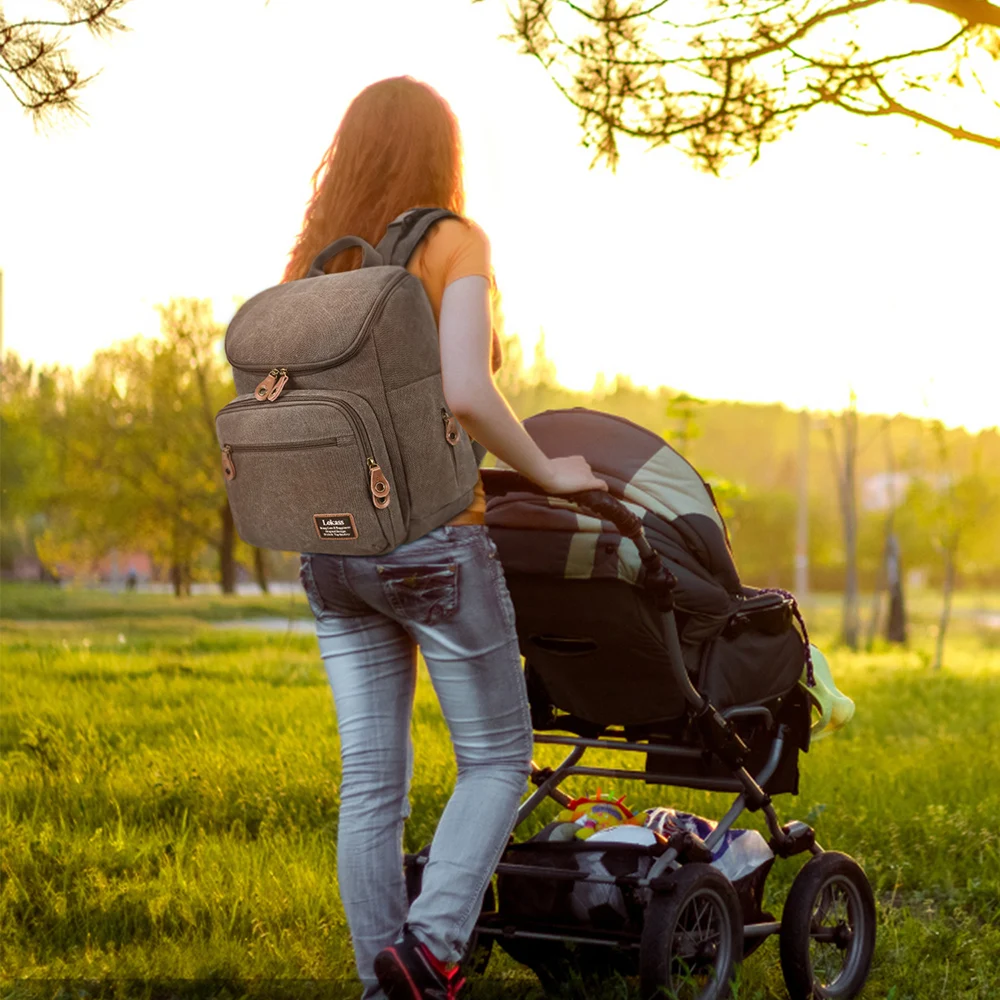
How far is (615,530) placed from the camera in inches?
122

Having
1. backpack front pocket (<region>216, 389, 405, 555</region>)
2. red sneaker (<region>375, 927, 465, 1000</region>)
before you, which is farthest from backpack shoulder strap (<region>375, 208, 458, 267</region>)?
red sneaker (<region>375, 927, 465, 1000</region>)

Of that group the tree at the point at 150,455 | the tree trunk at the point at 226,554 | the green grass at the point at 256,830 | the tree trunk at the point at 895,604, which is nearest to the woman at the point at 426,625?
the green grass at the point at 256,830

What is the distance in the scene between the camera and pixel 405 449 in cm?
278

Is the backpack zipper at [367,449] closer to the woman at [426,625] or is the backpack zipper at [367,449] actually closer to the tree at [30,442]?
the woman at [426,625]

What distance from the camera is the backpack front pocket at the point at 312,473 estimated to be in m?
2.75

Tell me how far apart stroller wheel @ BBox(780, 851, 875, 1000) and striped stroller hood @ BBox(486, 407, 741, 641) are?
0.73 meters

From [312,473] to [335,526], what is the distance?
116mm

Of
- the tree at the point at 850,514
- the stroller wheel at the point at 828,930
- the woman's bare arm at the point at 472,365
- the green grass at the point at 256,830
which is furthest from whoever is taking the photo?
the tree at the point at 850,514

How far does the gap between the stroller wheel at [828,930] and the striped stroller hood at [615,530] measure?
28.6 inches

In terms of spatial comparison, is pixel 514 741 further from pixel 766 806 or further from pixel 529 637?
pixel 766 806

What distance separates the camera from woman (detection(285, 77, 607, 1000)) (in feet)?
9.02

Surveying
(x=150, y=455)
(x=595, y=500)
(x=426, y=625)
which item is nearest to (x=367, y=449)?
(x=426, y=625)

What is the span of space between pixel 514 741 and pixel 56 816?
2838mm

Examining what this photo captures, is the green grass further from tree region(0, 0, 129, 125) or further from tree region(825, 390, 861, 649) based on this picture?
tree region(825, 390, 861, 649)
